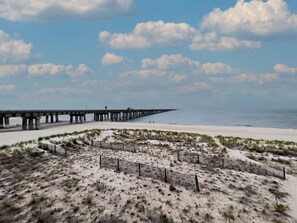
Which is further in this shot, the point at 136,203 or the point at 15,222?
the point at 136,203

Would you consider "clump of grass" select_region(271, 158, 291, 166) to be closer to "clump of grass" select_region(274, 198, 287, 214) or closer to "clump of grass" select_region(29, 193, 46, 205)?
"clump of grass" select_region(274, 198, 287, 214)

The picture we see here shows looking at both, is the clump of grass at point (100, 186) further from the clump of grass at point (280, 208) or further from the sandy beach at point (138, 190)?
the clump of grass at point (280, 208)

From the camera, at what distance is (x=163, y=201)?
15.2m

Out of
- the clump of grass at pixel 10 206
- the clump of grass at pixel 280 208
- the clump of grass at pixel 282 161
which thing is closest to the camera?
the clump of grass at pixel 10 206

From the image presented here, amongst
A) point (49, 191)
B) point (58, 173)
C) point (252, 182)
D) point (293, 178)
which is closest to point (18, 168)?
point (58, 173)

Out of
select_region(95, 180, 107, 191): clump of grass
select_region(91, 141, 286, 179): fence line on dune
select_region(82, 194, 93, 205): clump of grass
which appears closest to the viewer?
select_region(82, 194, 93, 205): clump of grass

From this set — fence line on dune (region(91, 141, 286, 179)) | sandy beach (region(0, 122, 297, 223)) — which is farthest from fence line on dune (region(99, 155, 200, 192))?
fence line on dune (region(91, 141, 286, 179))

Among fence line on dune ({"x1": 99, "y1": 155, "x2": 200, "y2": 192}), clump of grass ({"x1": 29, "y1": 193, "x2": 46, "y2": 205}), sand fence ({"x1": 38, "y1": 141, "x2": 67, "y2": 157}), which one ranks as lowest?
clump of grass ({"x1": 29, "y1": 193, "x2": 46, "y2": 205})

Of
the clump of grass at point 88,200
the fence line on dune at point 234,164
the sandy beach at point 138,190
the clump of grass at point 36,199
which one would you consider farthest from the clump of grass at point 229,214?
the clump of grass at point 36,199

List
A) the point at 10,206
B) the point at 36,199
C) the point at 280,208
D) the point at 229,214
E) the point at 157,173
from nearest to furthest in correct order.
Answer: the point at 229,214
the point at 10,206
the point at 280,208
the point at 36,199
the point at 157,173

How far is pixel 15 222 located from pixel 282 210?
13.3 metres

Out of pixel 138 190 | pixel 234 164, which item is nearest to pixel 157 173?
pixel 138 190

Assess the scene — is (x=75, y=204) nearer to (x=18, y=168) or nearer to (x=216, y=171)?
(x=18, y=168)

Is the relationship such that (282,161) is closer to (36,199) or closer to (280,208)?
(280,208)
